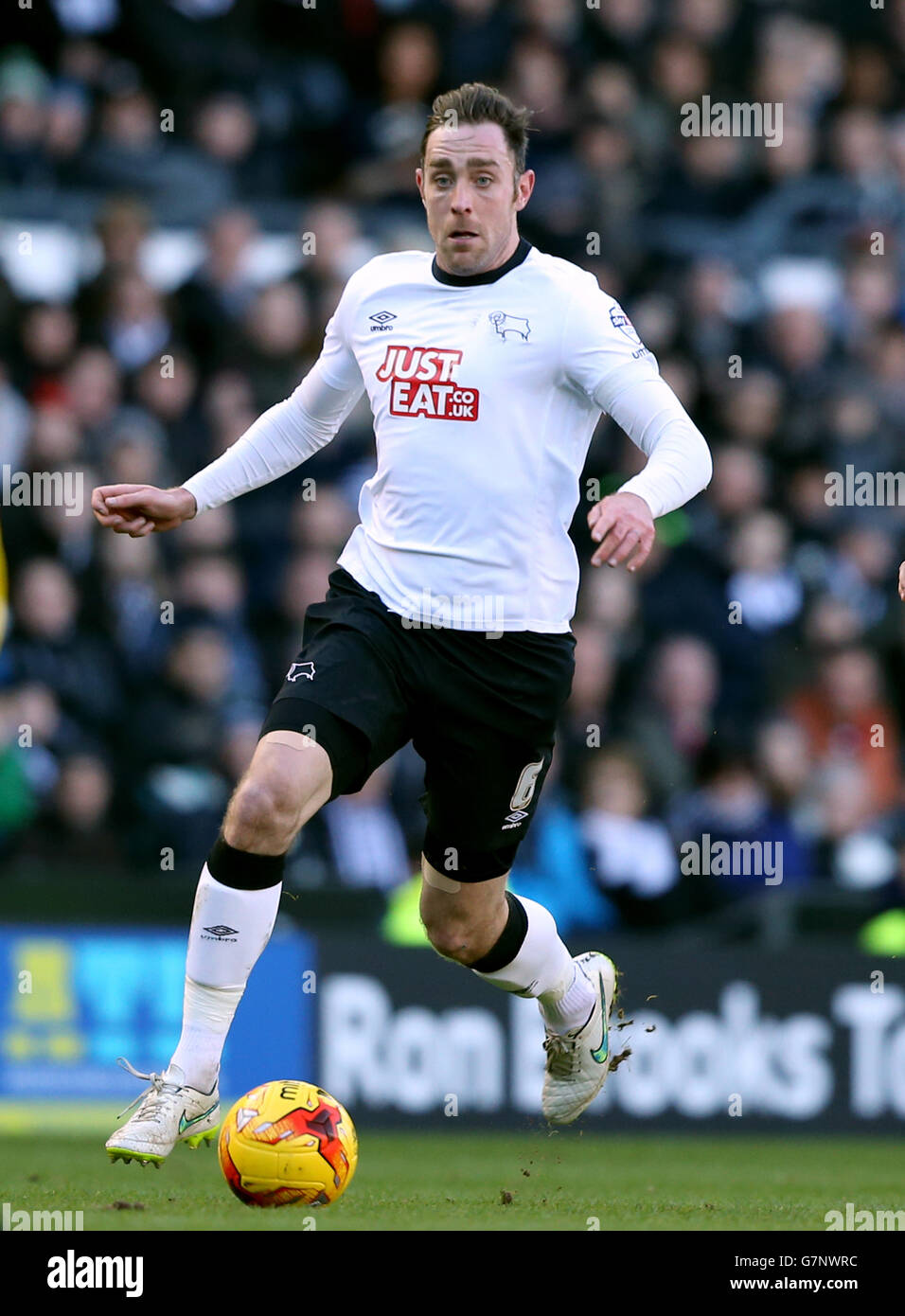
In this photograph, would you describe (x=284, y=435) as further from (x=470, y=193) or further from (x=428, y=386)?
(x=470, y=193)

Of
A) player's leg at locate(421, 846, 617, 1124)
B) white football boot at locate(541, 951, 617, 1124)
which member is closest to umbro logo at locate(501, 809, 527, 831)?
player's leg at locate(421, 846, 617, 1124)

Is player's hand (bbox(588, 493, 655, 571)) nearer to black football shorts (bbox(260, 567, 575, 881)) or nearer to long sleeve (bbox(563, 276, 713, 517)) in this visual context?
long sleeve (bbox(563, 276, 713, 517))

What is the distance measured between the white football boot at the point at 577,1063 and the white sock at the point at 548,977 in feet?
0.14

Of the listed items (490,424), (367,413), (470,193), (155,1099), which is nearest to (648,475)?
(490,424)

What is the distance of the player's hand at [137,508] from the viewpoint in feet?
19.2

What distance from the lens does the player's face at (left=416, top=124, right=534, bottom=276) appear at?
233 inches

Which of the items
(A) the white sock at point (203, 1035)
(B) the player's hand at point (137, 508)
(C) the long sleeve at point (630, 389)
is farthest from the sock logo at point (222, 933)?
(C) the long sleeve at point (630, 389)

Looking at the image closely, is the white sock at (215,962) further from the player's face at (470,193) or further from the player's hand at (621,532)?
the player's face at (470,193)

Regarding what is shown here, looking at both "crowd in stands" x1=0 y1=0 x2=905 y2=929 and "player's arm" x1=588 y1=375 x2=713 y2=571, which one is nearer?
"player's arm" x1=588 y1=375 x2=713 y2=571

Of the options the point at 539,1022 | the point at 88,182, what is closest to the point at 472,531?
the point at 539,1022

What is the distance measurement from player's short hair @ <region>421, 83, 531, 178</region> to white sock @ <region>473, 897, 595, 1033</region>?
2.27 meters

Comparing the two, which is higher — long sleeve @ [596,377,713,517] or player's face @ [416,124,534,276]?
player's face @ [416,124,534,276]

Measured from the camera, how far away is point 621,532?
5191 mm

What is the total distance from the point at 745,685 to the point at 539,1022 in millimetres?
2598
